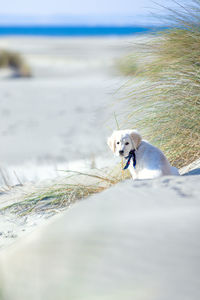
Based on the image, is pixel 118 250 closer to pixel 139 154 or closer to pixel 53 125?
pixel 139 154

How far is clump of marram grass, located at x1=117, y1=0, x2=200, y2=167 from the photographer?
95.8 inches

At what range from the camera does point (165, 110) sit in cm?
252

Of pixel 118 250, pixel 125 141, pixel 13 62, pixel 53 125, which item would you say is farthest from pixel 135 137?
pixel 13 62

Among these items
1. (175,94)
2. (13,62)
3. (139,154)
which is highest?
(175,94)

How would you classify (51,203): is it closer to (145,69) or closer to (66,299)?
(145,69)

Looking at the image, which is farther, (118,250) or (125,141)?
(125,141)

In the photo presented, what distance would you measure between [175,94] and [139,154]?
2.16 feet

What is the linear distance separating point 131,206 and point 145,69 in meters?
1.57

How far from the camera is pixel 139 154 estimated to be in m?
2.02

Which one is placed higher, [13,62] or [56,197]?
[56,197]

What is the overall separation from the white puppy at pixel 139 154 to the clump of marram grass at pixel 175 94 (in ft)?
1.42

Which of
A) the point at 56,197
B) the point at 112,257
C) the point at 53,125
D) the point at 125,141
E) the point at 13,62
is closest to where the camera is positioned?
the point at 112,257

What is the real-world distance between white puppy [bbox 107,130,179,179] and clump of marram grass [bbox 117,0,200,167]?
0.43 meters

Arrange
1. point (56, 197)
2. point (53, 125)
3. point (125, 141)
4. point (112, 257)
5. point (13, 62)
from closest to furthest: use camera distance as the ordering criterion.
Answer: point (112, 257)
point (125, 141)
point (56, 197)
point (53, 125)
point (13, 62)
